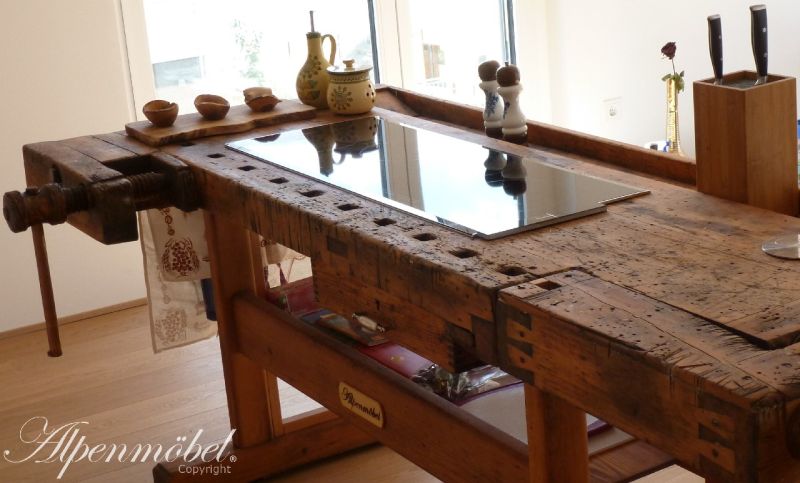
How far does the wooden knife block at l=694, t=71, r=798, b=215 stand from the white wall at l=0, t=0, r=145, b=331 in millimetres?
2424

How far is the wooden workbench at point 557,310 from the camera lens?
122 centimetres

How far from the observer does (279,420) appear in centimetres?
282

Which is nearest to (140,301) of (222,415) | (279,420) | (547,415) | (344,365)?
(222,415)

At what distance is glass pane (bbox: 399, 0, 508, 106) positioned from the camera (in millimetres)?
4430

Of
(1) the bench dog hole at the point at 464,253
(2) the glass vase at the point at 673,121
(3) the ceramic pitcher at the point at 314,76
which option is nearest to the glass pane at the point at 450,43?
(2) the glass vase at the point at 673,121

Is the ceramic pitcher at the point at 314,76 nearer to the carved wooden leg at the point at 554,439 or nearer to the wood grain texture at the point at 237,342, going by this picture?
the wood grain texture at the point at 237,342

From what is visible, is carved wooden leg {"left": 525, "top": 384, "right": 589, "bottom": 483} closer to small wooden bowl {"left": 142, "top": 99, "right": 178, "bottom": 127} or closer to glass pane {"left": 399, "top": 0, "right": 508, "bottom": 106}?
small wooden bowl {"left": 142, "top": 99, "right": 178, "bottom": 127}

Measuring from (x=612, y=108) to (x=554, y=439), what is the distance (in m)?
3.28

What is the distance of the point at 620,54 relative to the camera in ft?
15.5

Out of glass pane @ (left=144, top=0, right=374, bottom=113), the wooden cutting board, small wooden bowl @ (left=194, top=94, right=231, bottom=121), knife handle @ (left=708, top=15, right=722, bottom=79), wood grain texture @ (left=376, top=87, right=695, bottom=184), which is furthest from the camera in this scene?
glass pane @ (left=144, top=0, right=374, bottom=113)

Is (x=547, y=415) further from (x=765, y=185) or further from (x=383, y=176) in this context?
(x=383, y=176)

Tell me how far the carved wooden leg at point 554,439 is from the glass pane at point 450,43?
289 cm

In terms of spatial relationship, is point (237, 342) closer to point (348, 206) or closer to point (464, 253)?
point (348, 206)

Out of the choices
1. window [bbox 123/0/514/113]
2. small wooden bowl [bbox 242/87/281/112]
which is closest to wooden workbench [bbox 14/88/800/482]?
small wooden bowl [bbox 242/87/281/112]
